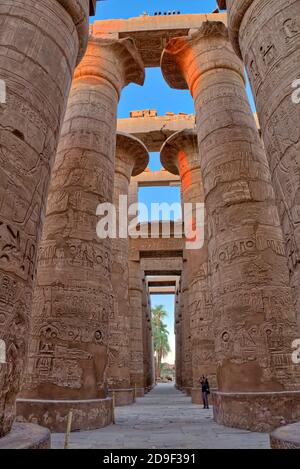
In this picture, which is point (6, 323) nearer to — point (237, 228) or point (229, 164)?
point (237, 228)

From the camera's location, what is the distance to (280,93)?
358 cm

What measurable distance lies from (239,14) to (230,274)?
12.9 feet

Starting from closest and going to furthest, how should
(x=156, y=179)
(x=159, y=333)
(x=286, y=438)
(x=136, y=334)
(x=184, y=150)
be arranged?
(x=286, y=438) < (x=184, y=150) < (x=136, y=334) < (x=156, y=179) < (x=159, y=333)

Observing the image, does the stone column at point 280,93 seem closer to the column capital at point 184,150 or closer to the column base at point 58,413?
the column base at point 58,413

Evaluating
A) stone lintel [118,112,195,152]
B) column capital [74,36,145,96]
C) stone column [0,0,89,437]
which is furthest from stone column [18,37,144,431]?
stone lintel [118,112,195,152]

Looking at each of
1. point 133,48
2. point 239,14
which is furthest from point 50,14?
point 133,48

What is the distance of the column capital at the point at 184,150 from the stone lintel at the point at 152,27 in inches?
173

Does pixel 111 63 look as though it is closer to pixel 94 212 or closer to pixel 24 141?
pixel 94 212

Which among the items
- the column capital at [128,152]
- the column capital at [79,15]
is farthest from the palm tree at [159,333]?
the column capital at [79,15]

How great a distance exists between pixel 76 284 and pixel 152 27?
12.1 meters

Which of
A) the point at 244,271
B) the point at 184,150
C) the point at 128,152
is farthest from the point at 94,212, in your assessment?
the point at 184,150

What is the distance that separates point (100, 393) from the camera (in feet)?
18.9

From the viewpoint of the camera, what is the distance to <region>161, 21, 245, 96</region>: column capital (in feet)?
28.1

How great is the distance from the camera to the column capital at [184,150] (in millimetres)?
12453
